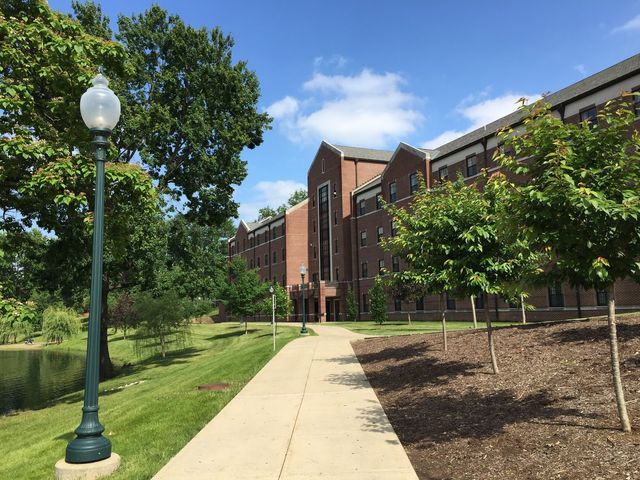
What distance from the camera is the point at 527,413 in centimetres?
689

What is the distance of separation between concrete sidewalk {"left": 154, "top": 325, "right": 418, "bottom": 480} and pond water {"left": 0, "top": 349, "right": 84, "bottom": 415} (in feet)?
49.4

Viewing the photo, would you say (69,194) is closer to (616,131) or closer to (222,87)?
(616,131)

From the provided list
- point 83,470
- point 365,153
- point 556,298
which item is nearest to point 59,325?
point 365,153

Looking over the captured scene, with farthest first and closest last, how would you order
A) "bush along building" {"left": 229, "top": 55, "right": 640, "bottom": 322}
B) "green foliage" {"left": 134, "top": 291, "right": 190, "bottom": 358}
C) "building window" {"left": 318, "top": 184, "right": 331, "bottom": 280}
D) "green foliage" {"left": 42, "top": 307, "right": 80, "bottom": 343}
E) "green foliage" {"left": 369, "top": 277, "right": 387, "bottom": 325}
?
"building window" {"left": 318, "top": 184, "right": 331, "bottom": 280} < "green foliage" {"left": 42, "top": 307, "right": 80, "bottom": 343} < "green foliage" {"left": 369, "top": 277, "right": 387, "bottom": 325} < "green foliage" {"left": 134, "top": 291, "right": 190, "bottom": 358} < "bush along building" {"left": 229, "top": 55, "right": 640, "bottom": 322}

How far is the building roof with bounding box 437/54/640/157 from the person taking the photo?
2652 centimetres

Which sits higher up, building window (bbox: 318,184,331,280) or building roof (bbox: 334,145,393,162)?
building roof (bbox: 334,145,393,162)

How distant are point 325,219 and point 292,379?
4505cm

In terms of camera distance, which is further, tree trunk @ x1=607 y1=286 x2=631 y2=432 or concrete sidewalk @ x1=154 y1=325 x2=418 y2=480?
concrete sidewalk @ x1=154 y1=325 x2=418 y2=480

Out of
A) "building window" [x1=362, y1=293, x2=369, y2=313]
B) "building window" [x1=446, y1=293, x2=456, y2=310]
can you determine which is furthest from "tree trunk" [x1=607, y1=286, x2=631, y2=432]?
"building window" [x1=362, y1=293, x2=369, y2=313]

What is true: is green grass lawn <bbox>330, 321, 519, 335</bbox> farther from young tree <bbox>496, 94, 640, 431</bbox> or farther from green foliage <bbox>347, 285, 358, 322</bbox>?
young tree <bbox>496, 94, 640, 431</bbox>

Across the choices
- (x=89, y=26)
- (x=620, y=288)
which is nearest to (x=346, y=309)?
(x=620, y=288)

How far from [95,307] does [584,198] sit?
5825 millimetres

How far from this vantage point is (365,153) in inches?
2235

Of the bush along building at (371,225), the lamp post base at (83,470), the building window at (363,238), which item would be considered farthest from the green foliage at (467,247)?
the building window at (363,238)
